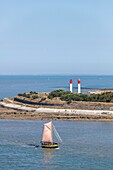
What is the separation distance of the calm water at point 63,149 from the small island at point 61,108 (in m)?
8.63

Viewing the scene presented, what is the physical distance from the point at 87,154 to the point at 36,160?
5332 millimetres

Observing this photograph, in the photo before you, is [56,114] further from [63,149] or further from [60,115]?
[63,149]

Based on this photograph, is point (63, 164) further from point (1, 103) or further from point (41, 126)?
point (1, 103)

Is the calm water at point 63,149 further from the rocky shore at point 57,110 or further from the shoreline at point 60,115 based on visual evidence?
the rocky shore at point 57,110

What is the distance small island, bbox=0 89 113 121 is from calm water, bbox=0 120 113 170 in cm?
863

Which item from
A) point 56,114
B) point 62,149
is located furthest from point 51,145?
point 56,114

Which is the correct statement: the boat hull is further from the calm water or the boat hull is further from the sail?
the sail

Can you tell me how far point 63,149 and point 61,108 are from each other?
34.0 meters

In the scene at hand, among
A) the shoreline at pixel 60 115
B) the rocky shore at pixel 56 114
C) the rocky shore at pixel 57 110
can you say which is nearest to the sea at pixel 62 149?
the shoreline at pixel 60 115

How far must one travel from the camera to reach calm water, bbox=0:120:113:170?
1871 inches

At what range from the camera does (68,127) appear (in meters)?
70.6

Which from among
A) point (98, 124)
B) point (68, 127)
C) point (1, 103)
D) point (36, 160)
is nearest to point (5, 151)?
point (36, 160)

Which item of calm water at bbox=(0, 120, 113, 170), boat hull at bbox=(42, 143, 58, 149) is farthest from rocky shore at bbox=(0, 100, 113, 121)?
boat hull at bbox=(42, 143, 58, 149)

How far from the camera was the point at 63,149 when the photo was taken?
54500 millimetres
